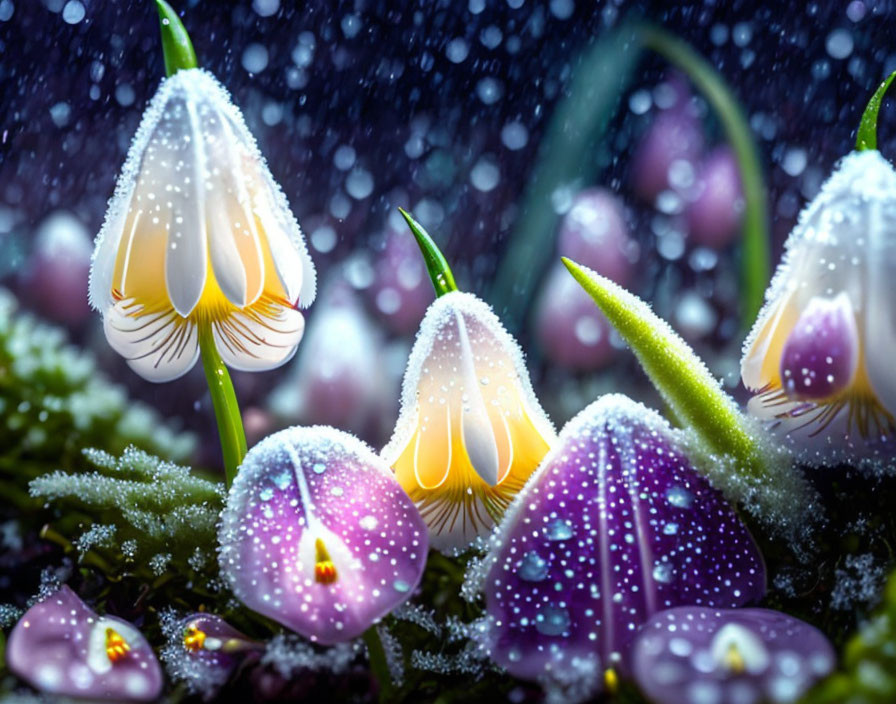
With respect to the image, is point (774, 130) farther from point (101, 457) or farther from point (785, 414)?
point (101, 457)

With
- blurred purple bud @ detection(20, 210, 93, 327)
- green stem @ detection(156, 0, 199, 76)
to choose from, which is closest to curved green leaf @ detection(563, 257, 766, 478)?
green stem @ detection(156, 0, 199, 76)

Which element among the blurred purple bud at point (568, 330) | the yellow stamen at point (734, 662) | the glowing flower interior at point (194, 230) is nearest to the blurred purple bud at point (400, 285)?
the blurred purple bud at point (568, 330)

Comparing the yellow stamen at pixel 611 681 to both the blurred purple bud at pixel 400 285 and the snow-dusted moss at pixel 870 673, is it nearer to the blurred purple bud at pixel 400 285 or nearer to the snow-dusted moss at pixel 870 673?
the snow-dusted moss at pixel 870 673

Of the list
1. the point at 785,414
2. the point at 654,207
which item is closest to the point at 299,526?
the point at 785,414

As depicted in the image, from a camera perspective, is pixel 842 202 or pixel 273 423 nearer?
pixel 842 202

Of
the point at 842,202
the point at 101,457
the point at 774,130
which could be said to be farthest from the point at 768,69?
the point at 101,457

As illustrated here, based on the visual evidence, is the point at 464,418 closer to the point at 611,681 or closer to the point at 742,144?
the point at 611,681

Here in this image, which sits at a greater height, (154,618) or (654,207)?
(654,207)
